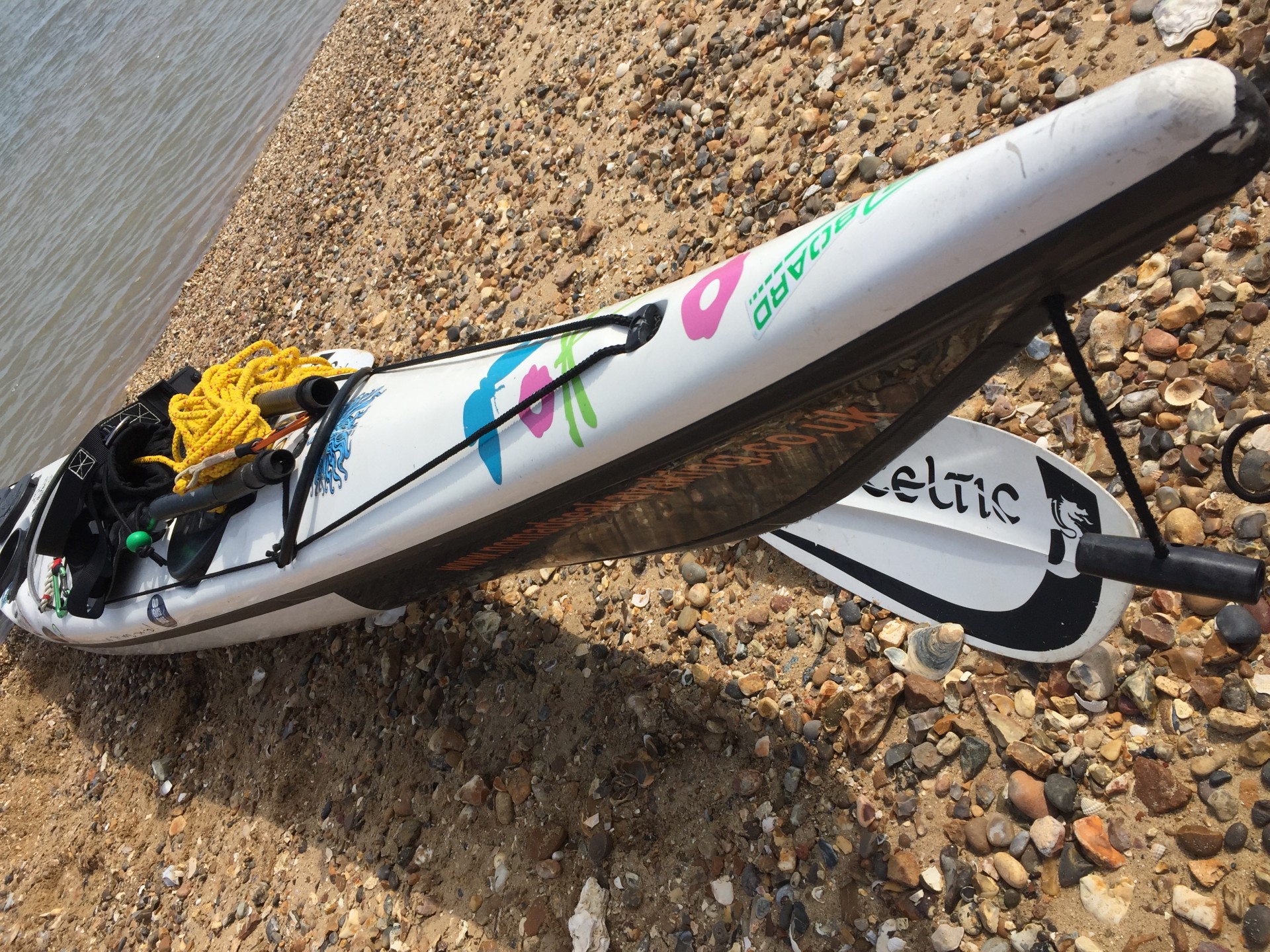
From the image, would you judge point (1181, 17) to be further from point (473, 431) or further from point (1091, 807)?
point (473, 431)

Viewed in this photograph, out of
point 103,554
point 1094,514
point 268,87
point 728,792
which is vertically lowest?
point 728,792

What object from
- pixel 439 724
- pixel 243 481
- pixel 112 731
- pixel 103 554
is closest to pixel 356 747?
pixel 439 724

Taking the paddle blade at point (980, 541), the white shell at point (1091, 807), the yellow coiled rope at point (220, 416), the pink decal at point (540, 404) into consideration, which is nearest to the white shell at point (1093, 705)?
the paddle blade at point (980, 541)

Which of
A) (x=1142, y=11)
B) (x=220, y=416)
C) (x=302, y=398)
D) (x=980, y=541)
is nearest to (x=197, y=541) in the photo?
(x=220, y=416)

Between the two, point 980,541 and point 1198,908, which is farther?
point 980,541

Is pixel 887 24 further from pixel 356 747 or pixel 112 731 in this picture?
pixel 112 731

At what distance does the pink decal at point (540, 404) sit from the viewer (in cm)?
232

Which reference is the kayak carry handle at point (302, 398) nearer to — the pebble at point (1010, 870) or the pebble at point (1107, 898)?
the pebble at point (1010, 870)

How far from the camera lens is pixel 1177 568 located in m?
1.60

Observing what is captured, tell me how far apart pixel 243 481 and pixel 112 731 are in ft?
8.36

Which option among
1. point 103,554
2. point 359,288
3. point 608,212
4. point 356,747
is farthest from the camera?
point 359,288

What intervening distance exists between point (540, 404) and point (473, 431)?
31 cm

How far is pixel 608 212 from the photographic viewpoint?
4441 mm

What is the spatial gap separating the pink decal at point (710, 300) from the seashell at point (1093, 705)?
1553 mm
